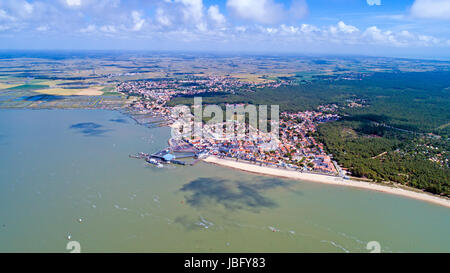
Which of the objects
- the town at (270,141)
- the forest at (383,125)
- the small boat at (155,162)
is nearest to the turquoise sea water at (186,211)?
the small boat at (155,162)

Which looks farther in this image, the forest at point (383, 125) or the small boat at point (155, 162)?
the small boat at point (155, 162)

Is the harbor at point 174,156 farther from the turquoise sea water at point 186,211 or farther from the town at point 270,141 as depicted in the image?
the turquoise sea water at point 186,211

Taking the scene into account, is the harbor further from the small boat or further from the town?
the town

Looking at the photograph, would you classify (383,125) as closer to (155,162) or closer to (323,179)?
(323,179)

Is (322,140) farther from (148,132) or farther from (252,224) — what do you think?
(148,132)

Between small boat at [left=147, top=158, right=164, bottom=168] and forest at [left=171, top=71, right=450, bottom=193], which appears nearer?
forest at [left=171, top=71, right=450, bottom=193]

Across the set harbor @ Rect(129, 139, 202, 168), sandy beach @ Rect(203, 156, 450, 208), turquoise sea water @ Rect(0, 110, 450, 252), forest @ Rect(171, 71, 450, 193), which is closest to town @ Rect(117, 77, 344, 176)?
harbor @ Rect(129, 139, 202, 168)
